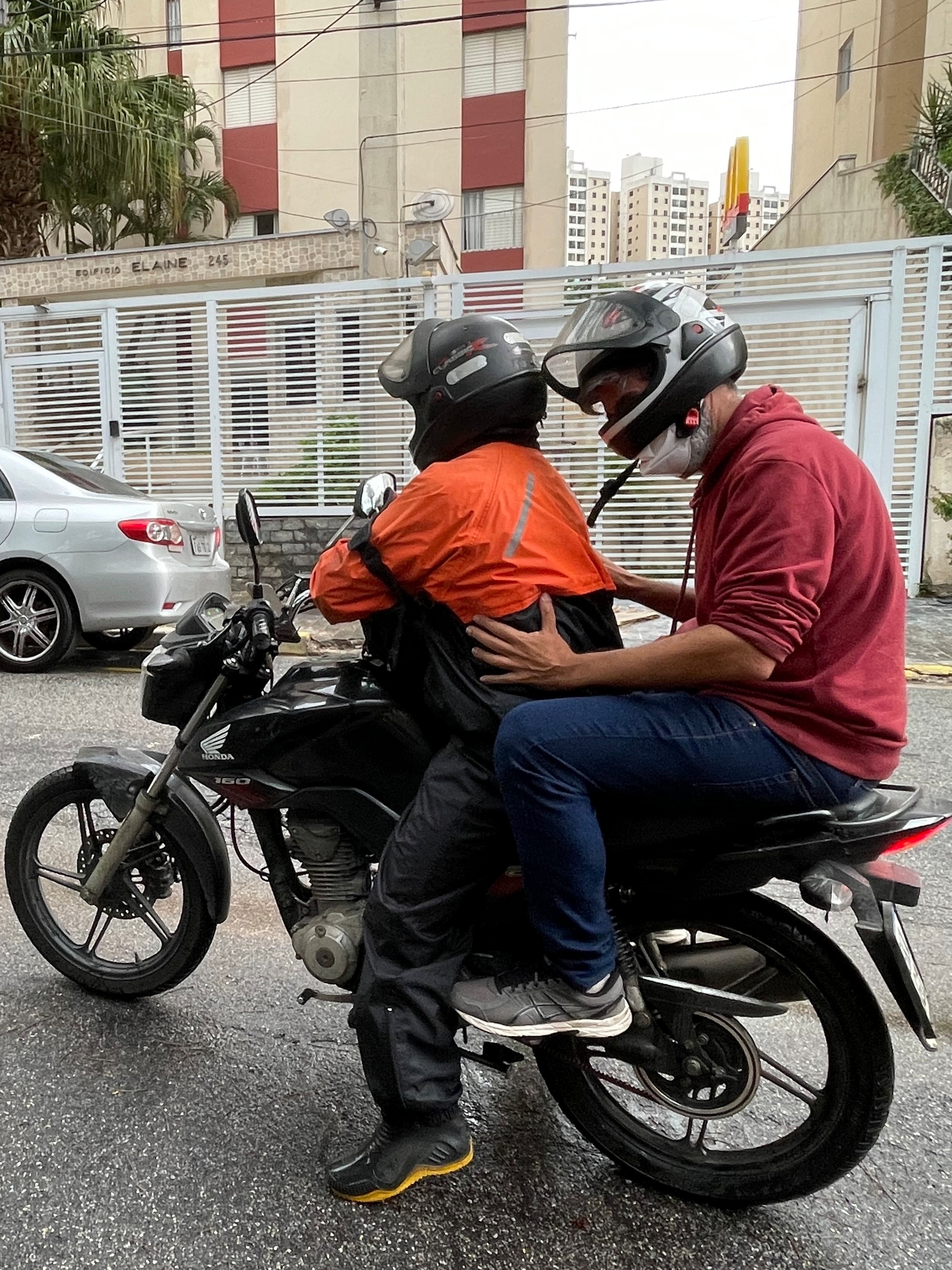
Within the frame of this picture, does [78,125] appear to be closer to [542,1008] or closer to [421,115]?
[421,115]

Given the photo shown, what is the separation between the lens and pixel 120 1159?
211cm

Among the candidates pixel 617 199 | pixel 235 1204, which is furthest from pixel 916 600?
pixel 617 199

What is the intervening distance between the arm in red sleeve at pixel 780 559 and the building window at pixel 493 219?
23.0m

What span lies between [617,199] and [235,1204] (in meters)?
64.5

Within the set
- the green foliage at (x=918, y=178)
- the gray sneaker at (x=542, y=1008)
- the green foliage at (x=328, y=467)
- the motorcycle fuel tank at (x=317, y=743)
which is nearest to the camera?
the gray sneaker at (x=542, y=1008)

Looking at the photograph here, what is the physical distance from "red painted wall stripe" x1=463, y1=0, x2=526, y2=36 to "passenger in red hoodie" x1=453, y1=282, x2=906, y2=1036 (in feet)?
78.8

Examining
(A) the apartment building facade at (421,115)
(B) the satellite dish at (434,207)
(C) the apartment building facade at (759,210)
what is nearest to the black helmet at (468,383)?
(B) the satellite dish at (434,207)

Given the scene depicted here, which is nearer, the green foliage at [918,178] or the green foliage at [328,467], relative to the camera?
the green foliage at [328,467]

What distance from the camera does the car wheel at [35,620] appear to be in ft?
22.6

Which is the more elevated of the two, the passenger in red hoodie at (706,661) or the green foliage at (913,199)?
the green foliage at (913,199)

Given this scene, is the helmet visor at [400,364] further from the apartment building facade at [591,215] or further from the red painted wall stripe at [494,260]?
the apartment building facade at [591,215]

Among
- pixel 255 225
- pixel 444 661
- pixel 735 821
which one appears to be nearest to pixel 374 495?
pixel 444 661

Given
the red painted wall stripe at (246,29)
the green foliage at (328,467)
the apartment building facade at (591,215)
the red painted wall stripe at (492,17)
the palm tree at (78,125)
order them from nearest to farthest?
the green foliage at (328,467), the palm tree at (78,125), the red painted wall stripe at (492,17), the red painted wall stripe at (246,29), the apartment building facade at (591,215)

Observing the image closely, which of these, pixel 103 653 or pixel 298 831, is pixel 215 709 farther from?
pixel 103 653
